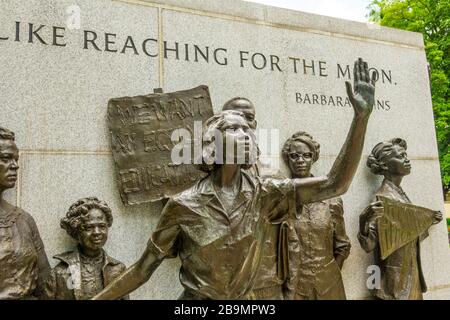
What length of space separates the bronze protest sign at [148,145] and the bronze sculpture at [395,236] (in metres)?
2.28

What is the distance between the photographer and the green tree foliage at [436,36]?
17094mm

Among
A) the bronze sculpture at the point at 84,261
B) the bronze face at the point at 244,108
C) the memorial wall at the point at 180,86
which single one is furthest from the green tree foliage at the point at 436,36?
the bronze sculpture at the point at 84,261

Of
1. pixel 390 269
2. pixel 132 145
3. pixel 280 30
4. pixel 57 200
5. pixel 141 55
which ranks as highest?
pixel 280 30

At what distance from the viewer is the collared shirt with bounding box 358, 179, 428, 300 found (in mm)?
5746

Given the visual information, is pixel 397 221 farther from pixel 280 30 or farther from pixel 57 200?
pixel 57 200

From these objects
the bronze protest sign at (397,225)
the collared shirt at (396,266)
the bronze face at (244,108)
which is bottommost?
the collared shirt at (396,266)

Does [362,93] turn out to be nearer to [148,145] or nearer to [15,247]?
[148,145]

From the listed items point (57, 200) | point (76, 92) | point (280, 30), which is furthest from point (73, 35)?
point (280, 30)

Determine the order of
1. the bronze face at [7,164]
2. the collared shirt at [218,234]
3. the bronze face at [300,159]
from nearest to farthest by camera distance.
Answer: the collared shirt at [218,234] → the bronze face at [7,164] → the bronze face at [300,159]

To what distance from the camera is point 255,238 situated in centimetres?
336

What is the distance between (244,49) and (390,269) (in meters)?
3.33

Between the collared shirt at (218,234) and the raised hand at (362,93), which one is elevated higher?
the raised hand at (362,93)

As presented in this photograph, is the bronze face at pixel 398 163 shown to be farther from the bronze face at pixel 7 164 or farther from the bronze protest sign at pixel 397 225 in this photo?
the bronze face at pixel 7 164
